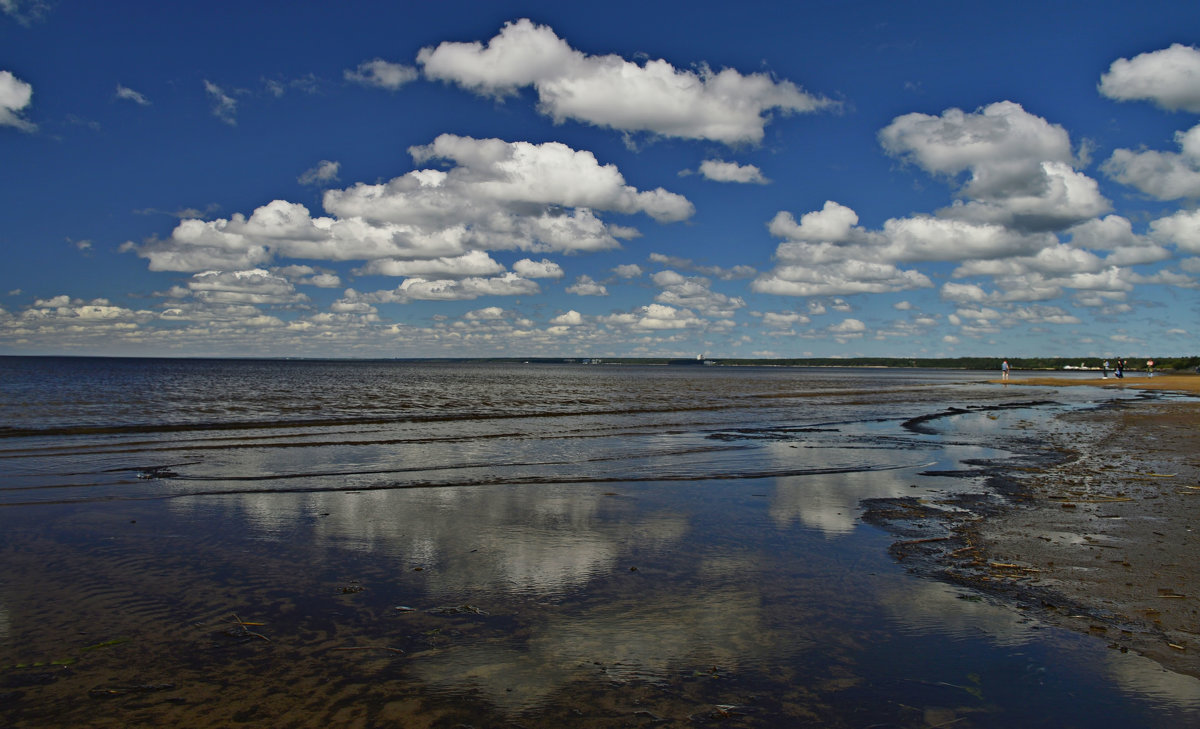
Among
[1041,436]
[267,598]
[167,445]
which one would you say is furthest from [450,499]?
[1041,436]

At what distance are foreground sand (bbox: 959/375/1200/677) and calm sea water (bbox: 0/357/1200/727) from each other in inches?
25.5

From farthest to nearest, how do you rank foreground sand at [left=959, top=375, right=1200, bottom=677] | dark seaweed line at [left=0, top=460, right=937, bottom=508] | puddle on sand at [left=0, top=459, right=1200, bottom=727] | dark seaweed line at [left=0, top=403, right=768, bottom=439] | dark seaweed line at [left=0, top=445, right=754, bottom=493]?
dark seaweed line at [left=0, top=403, right=768, bottom=439] < dark seaweed line at [left=0, top=445, right=754, bottom=493] < dark seaweed line at [left=0, top=460, right=937, bottom=508] < foreground sand at [left=959, top=375, right=1200, bottom=677] < puddle on sand at [left=0, top=459, right=1200, bottom=727]

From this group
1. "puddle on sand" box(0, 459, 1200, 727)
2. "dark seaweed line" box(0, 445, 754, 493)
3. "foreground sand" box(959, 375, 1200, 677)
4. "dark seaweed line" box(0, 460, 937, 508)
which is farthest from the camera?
"dark seaweed line" box(0, 445, 754, 493)

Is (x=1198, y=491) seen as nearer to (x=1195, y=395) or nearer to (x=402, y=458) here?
(x=402, y=458)

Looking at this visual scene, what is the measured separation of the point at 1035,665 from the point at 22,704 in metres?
8.59

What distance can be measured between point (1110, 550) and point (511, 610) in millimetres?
8561

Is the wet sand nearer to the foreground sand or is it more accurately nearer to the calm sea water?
the foreground sand

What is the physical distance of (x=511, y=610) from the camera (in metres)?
7.45

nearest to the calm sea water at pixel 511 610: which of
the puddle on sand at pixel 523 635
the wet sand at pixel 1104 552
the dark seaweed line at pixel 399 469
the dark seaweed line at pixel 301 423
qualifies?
the puddle on sand at pixel 523 635

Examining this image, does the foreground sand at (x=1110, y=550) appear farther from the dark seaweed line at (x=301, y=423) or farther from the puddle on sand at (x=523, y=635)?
the dark seaweed line at (x=301, y=423)

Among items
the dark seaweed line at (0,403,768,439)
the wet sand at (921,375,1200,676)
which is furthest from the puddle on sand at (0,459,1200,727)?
the dark seaweed line at (0,403,768,439)

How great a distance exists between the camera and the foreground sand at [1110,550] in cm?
699

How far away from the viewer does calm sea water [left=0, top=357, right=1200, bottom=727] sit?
5.44m

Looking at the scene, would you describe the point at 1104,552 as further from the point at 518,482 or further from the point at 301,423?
the point at 301,423
